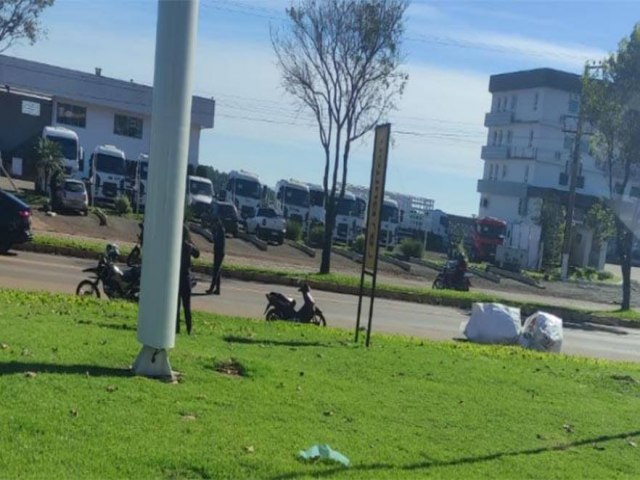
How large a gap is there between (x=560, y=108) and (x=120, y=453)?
68009 millimetres

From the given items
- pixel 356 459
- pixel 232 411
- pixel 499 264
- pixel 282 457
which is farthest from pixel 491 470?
pixel 499 264

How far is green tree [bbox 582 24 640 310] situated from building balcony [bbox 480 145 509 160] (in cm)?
4372

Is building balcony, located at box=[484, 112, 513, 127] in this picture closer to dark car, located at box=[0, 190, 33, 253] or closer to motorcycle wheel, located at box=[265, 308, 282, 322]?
dark car, located at box=[0, 190, 33, 253]

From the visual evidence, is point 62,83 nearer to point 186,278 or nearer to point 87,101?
point 87,101

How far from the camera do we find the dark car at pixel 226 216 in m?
38.8

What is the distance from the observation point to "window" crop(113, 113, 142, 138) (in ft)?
183

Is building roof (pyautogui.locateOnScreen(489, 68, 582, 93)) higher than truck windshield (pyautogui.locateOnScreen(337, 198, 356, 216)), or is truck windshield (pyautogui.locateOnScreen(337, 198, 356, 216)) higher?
building roof (pyautogui.locateOnScreen(489, 68, 582, 93))

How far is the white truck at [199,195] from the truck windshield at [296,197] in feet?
14.6

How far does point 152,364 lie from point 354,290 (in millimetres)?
18019

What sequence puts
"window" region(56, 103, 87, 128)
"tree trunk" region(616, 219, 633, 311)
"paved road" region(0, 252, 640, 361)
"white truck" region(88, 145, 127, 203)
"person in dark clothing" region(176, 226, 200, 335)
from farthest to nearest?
"window" region(56, 103, 87, 128) → "white truck" region(88, 145, 127, 203) → "tree trunk" region(616, 219, 633, 311) → "paved road" region(0, 252, 640, 361) → "person in dark clothing" region(176, 226, 200, 335)

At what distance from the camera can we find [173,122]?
282 inches

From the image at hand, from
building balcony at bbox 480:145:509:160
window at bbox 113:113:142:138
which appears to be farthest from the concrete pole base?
building balcony at bbox 480:145:509:160

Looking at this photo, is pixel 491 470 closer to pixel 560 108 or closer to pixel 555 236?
pixel 555 236

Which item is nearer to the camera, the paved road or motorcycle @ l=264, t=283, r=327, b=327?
motorcycle @ l=264, t=283, r=327, b=327
